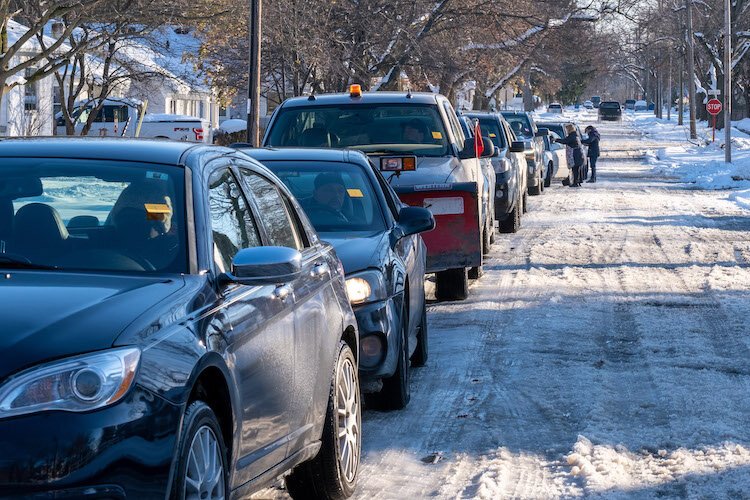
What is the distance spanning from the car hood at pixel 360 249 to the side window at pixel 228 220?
2.57m

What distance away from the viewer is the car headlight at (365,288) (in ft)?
25.4

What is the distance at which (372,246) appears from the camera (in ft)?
27.2

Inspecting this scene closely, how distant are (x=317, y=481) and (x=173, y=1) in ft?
69.1

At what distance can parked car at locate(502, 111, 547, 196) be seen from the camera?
92.5ft

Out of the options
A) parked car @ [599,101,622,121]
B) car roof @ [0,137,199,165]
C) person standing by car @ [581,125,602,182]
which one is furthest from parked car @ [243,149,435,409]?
parked car @ [599,101,622,121]

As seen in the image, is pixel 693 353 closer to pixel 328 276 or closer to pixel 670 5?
pixel 328 276

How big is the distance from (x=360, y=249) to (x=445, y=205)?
411 centimetres

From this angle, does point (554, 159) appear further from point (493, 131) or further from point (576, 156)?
point (493, 131)

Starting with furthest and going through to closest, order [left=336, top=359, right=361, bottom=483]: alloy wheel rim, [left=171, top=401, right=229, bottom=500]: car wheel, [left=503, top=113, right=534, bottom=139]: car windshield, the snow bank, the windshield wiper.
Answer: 1. the snow bank
2. [left=503, top=113, right=534, bottom=139]: car windshield
3. [left=336, top=359, right=361, bottom=483]: alloy wheel rim
4. the windshield wiper
5. [left=171, top=401, right=229, bottom=500]: car wheel

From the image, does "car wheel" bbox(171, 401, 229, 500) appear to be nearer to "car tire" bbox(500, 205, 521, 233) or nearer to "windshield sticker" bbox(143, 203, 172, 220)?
"windshield sticker" bbox(143, 203, 172, 220)

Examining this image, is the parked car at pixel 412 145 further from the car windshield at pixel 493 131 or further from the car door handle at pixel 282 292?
the car windshield at pixel 493 131

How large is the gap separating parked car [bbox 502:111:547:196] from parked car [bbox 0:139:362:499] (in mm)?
22305

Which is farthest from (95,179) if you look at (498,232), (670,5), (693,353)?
(670,5)

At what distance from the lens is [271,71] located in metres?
34.8
